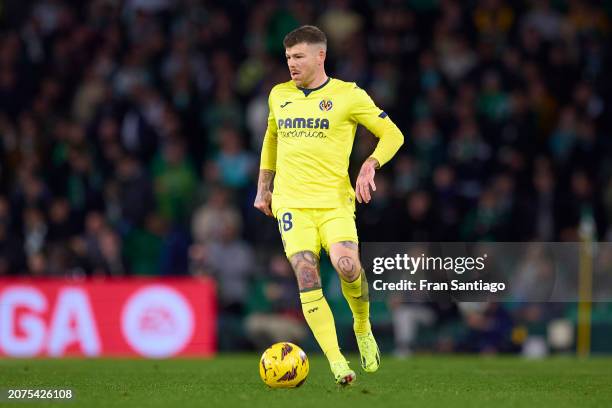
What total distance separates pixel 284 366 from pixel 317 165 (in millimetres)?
1500

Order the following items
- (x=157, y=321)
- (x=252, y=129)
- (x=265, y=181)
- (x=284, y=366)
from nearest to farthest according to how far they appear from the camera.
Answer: (x=284, y=366), (x=265, y=181), (x=157, y=321), (x=252, y=129)

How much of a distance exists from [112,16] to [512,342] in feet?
28.7

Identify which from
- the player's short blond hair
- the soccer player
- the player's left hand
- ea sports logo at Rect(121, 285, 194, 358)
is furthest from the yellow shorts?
ea sports logo at Rect(121, 285, 194, 358)

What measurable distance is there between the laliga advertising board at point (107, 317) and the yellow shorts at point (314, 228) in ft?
22.7

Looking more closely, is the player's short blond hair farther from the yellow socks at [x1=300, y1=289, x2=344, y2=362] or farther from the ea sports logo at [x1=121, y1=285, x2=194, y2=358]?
the ea sports logo at [x1=121, y1=285, x2=194, y2=358]

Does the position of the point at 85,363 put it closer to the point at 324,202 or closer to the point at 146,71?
the point at 324,202

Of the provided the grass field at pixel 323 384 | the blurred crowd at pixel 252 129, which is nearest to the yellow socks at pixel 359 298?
the grass field at pixel 323 384

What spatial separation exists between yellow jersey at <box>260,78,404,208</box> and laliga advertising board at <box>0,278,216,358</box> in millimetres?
6817

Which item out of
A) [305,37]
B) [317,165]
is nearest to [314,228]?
[317,165]

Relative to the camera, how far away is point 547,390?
9820 millimetres

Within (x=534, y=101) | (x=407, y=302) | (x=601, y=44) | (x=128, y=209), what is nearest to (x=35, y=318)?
(x=128, y=209)

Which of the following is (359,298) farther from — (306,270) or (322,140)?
(322,140)

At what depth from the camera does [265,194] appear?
32.8 feet

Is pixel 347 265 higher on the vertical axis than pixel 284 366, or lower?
higher
